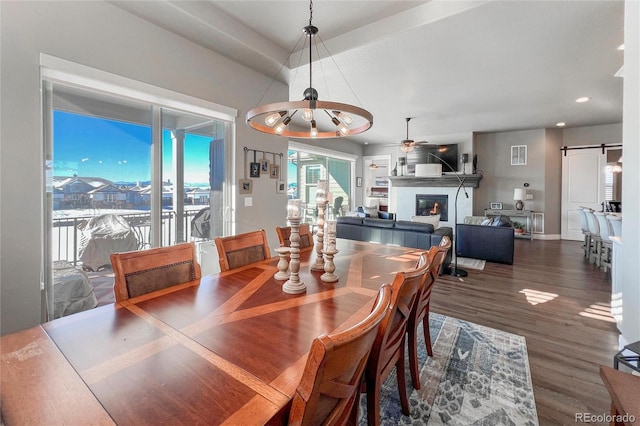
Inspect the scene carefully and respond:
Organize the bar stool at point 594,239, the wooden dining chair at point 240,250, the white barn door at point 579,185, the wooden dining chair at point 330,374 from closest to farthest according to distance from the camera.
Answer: the wooden dining chair at point 330,374 < the wooden dining chair at point 240,250 < the bar stool at point 594,239 < the white barn door at point 579,185

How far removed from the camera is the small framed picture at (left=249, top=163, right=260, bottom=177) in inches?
137

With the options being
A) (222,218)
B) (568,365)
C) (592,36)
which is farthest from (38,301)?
(592,36)

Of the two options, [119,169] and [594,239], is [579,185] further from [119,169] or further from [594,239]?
[119,169]

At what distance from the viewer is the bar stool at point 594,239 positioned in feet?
15.5

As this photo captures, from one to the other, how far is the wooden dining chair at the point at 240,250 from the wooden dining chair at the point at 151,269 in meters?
0.20

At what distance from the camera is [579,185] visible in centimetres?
706

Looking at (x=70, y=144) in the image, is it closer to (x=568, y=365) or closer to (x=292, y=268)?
(x=292, y=268)

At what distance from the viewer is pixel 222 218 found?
3.41m

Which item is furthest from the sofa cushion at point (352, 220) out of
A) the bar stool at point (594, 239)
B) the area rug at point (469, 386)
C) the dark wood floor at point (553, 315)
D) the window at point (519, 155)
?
the window at point (519, 155)

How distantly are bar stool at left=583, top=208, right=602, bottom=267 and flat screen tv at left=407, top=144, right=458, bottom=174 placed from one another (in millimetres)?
3274

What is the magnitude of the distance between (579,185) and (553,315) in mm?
6043

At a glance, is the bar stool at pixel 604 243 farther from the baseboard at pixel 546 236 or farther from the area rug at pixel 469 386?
the area rug at pixel 469 386

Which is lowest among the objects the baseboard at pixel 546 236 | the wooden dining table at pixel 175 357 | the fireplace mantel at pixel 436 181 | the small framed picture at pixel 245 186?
the baseboard at pixel 546 236

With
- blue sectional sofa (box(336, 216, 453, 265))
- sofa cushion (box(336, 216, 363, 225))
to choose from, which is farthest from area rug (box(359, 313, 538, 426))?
sofa cushion (box(336, 216, 363, 225))
